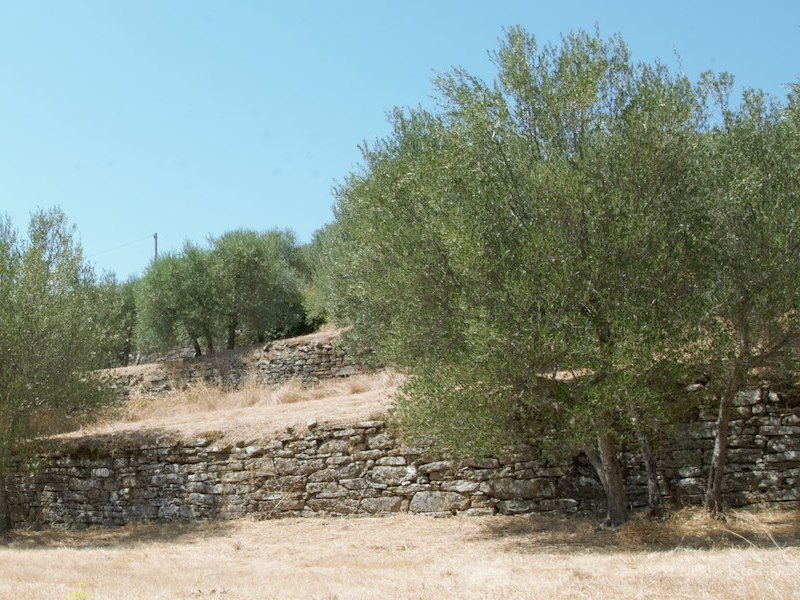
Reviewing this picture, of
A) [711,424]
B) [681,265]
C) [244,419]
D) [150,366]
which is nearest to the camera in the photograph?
[681,265]

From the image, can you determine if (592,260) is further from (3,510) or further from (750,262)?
(3,510)

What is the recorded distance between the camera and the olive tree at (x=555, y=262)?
10.7 metres

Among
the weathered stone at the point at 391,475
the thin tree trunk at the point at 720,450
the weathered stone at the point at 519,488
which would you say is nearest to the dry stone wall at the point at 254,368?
the weathered stone at the point at 391,475

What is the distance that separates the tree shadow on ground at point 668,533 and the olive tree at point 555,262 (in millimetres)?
573

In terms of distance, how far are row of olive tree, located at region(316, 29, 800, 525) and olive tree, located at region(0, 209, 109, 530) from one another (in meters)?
8.11

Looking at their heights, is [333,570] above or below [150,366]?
below

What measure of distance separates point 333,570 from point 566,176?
5.89 metres

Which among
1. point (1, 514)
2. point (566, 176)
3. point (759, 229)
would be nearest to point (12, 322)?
point (1, 514)

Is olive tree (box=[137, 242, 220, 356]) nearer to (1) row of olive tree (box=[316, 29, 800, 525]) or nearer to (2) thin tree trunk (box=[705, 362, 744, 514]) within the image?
(1) row of olive tree (box=[316, 29, 800, 525])

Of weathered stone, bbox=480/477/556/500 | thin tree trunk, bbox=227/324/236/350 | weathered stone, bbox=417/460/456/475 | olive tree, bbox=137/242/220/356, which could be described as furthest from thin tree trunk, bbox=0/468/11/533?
thin tree trunk, bbox=227/324/236/350

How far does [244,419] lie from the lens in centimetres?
1728

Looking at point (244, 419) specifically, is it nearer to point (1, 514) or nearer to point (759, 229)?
point (1, 514)

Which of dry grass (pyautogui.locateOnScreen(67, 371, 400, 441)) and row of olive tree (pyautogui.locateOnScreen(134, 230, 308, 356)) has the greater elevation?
row of olive tree (pyautogui.locateOnScreen(134, 230, 308, 356))

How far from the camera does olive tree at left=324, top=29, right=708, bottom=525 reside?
A: 10656mm
